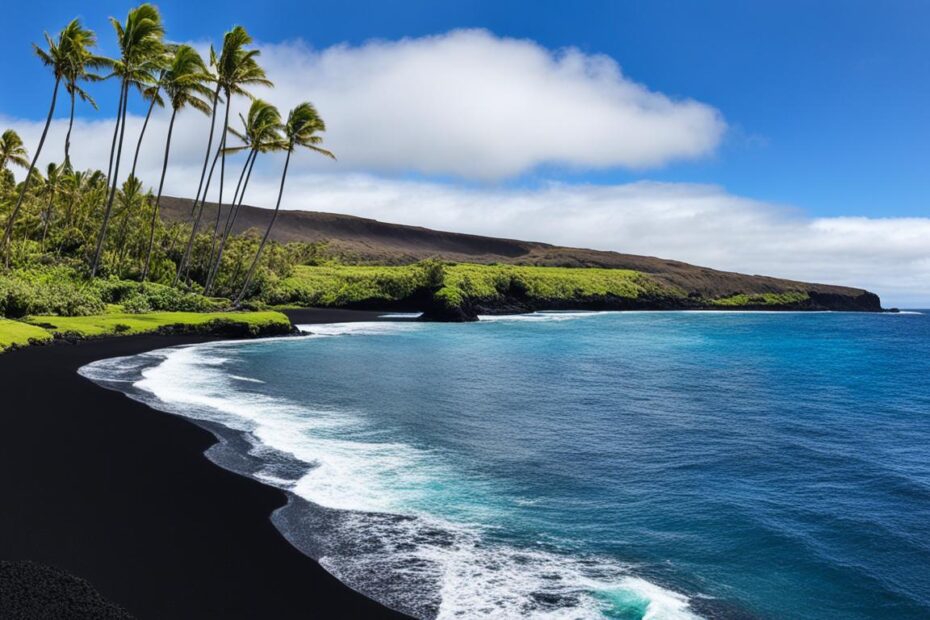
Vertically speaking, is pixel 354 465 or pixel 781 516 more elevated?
pixel 781 516

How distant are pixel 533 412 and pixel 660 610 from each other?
1443 cm

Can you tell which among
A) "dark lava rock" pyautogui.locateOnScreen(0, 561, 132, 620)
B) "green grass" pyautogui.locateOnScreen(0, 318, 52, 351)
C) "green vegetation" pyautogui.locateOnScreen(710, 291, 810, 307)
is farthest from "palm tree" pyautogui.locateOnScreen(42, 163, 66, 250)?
"green vegetation" pyautogui.locateOnScreen(710, 291, 810, 307)

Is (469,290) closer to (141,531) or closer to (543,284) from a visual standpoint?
(543,284)

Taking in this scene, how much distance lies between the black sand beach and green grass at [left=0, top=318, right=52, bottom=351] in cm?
1470

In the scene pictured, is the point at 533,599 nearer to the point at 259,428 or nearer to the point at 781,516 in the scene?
the point at 781,516

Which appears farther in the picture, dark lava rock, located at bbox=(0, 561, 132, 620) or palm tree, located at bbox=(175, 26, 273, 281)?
palm tree, located at bbox=(175, 26, 273, 281)

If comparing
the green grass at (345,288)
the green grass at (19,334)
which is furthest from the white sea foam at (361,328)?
the green grass at (345,288)

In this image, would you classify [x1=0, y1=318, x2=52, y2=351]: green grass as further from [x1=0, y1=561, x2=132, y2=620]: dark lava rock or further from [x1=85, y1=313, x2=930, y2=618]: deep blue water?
[x1=0, y1=561, x2=132, y2=620]: dark lava rock

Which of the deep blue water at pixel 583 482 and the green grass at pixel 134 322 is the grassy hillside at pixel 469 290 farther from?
the deep blue water at pixel 583 482

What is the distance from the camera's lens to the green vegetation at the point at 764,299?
16194 centimetres

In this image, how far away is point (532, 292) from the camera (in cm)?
11544

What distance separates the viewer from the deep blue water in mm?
9062

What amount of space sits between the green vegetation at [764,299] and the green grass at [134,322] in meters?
135

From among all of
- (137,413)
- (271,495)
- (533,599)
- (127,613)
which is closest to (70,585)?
(127,613)
